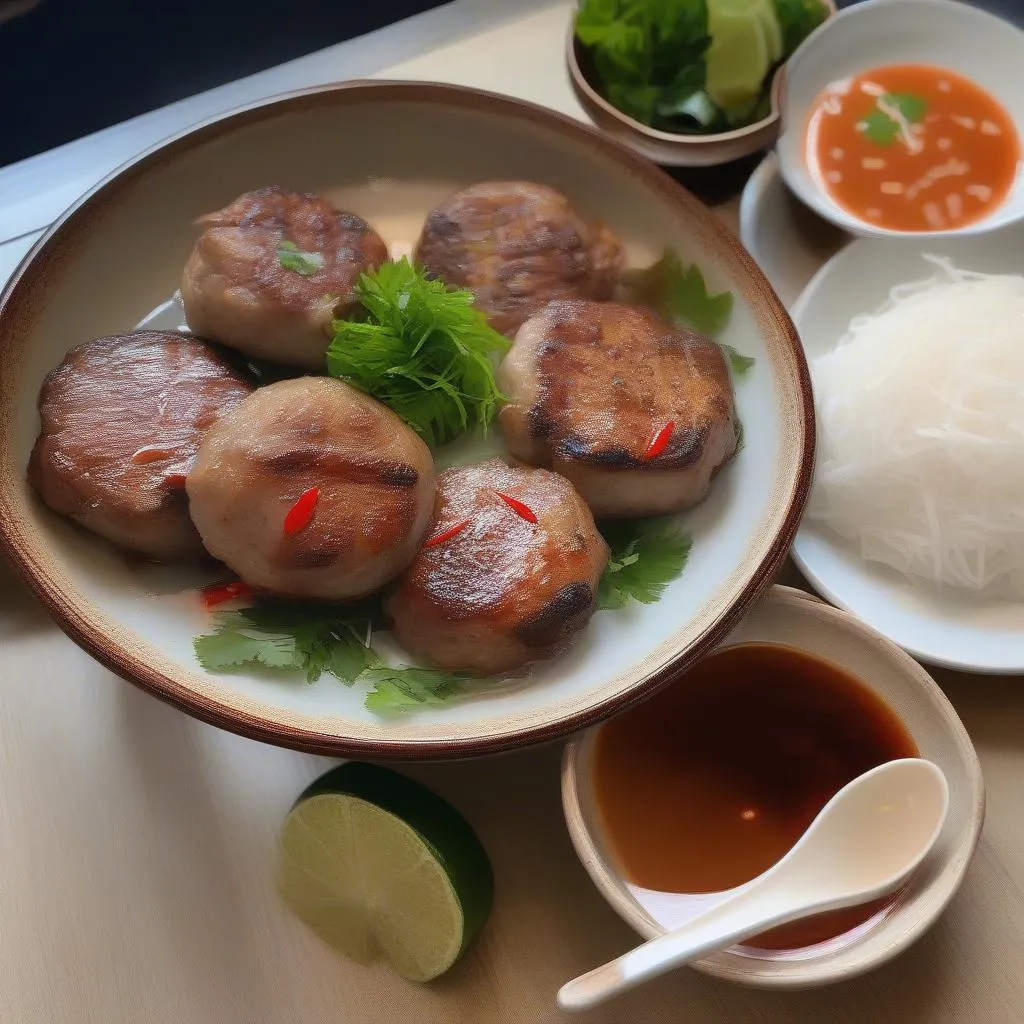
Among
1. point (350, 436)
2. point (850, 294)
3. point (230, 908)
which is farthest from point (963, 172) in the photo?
point (230, 908)

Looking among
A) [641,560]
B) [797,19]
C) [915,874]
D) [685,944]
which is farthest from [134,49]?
[915,874]

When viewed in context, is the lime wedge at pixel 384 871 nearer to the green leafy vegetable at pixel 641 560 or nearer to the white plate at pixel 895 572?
the green leafy vegetable at pixel 641 560

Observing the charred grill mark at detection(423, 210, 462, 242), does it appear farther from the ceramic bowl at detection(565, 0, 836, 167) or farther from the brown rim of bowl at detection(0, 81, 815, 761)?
the ceramic bowl at detection(565, 0, 836, 167)

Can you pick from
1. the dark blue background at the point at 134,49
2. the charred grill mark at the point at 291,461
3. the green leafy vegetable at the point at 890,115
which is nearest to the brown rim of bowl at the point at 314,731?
the charred grill mark at the point at 291,461

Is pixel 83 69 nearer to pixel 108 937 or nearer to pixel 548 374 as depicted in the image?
pixel 548 374

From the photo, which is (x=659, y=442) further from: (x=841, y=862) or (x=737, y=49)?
(x=737, y=49)
